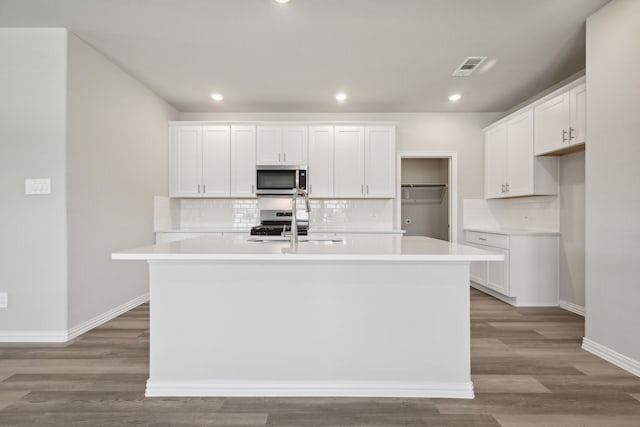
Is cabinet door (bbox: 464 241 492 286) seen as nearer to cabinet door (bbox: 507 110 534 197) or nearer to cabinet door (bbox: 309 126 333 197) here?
cabinet door (bbox: 507 110 534 197)

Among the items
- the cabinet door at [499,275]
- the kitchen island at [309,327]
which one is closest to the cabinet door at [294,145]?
the cabinet door at [499,275]

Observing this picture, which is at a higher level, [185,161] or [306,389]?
[185,161]

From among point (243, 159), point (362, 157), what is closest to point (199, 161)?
point (243, 159)

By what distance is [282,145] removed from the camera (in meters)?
4.72

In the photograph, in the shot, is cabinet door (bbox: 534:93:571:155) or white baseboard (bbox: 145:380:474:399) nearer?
white baseboard (bbox: 145:380:474:399)

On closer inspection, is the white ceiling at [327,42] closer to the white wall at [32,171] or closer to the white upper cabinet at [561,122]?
the white wall at [32,171]

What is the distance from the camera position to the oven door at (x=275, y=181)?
4520mm

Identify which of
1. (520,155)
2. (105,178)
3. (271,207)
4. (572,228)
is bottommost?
(572,228)

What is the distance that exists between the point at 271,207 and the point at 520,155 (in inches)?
129

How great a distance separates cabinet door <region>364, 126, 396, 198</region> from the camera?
15.4 feet

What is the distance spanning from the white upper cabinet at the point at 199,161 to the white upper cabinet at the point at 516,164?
3.64 metres

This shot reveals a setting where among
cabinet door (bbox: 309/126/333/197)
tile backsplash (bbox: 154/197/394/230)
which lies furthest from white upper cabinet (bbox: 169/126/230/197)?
cabinet door (bbox: 309/126/333/197)

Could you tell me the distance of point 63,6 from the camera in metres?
2.54

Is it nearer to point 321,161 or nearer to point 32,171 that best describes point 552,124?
point 321,161
